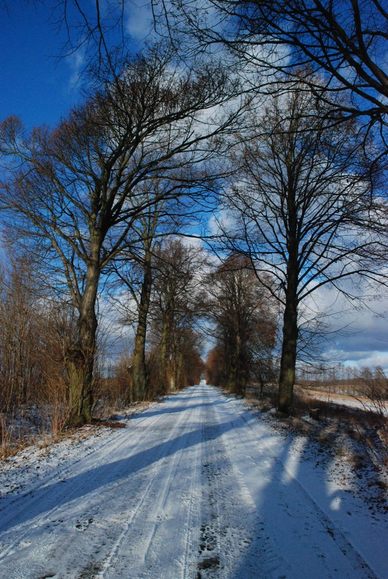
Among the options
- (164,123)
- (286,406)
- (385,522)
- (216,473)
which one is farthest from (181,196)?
(385,522)

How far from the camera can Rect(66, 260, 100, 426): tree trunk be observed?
9641 mm

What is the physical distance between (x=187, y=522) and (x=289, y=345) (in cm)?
968

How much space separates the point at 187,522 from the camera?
3.86m

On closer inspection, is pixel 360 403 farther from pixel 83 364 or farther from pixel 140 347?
pixel 140 347

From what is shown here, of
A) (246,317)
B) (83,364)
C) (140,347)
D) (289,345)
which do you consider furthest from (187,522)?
(246,317)

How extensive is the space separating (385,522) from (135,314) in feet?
56.8

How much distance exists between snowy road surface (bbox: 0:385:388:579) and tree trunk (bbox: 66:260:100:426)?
314 centimetres

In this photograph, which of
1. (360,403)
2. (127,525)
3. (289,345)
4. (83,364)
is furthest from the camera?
(289,345)

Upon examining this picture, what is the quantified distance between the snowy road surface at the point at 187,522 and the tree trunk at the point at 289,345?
6357 mm

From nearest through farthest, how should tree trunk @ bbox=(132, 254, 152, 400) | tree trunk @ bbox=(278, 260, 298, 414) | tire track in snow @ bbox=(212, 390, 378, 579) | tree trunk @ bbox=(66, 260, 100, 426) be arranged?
tire track in snow @ bbox=(212, 390, 378, 579) → tree trunk @ bbox=(66, 260, 100, 426) → tree trunk @ bbox=(278, 260, 298, 414) → tree trunk @ bbox=(132, 254, 152, 400)

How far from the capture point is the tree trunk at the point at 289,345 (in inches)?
505

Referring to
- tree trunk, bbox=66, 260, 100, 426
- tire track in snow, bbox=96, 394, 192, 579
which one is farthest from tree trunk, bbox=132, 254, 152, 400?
tire track in snow, bbox=96, 394, 192, 579

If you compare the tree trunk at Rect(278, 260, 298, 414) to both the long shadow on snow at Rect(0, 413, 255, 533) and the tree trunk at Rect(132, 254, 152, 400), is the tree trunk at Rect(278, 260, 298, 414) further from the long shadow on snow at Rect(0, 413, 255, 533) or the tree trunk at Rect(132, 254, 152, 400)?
the tree trunk at Rect(132, 254, 152, 400)

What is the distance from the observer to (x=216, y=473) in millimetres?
5730
